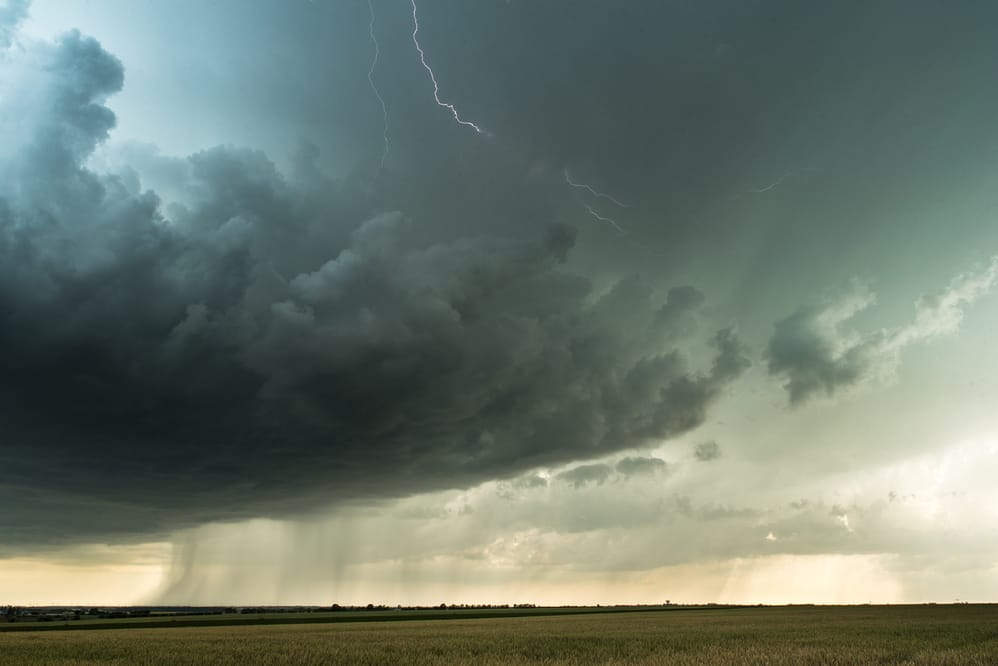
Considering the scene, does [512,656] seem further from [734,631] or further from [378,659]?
[734,631]

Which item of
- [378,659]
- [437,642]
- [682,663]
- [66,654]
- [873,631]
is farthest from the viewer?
[873,631]

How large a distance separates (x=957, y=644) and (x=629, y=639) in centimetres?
1524

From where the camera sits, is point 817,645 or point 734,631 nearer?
point 817,645

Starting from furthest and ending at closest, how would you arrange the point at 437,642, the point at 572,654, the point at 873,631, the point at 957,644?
the point at 873,631
the point at 437,642
the point at 957,644
the point at 572,654

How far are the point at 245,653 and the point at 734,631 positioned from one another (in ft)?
95.5

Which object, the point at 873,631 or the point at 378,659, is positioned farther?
the point at 873,631

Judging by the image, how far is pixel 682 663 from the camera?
22125 mm

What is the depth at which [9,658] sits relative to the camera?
102 feet

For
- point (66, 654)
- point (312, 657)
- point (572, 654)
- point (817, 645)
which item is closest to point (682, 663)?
point (572, 654)

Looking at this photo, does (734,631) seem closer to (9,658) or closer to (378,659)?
(378,659)

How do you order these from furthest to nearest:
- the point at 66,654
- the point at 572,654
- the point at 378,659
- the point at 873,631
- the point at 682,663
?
the point at 873,631 → the point at 66,654 → the point at 572,654 → the point at 378,659 → the point at 682,663

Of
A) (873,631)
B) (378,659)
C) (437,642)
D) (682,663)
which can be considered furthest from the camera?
(873,631)

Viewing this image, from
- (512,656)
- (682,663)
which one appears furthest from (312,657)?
(682,663)

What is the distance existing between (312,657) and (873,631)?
108ft
